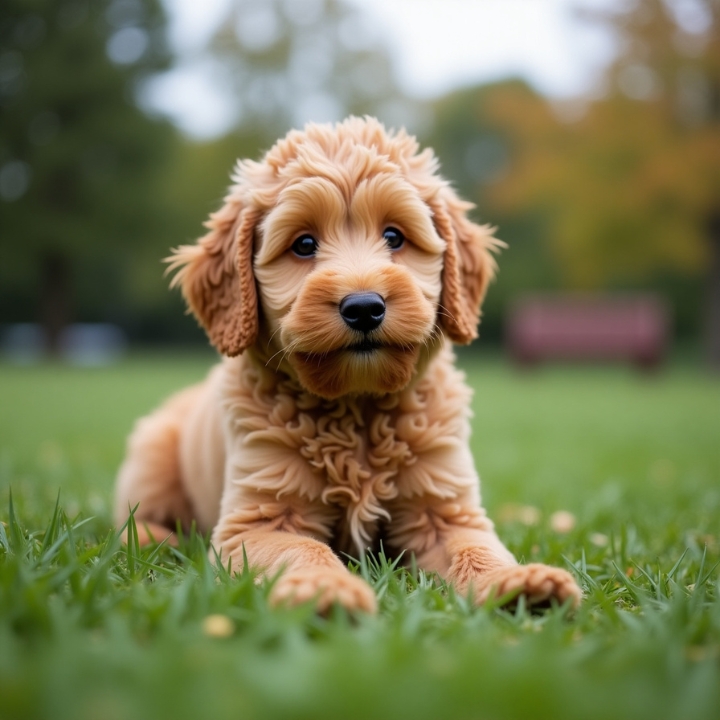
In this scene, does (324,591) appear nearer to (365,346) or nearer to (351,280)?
(365,346)

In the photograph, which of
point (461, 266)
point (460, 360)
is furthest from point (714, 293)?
point (461, 266)

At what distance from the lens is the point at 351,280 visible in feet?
8.70

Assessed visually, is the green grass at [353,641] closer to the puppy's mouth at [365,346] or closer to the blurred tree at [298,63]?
the puppy's mouth at [365,346]

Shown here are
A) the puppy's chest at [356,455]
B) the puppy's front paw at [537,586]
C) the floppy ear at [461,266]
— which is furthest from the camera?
the floppy ear at [461,266]

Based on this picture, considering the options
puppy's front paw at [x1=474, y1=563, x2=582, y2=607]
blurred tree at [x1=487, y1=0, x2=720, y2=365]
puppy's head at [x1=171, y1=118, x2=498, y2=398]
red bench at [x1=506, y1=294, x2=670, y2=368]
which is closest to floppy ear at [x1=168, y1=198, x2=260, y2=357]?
puppy's head at [x1=171, y1=118, x2=498, y2=398]

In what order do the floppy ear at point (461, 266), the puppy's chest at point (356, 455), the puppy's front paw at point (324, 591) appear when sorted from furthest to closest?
the floppy ear at point (461, 266) → the puppy's chest at point (356, 455) → the puppy's front paw at point (324, 591)

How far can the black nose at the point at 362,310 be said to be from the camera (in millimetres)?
2609

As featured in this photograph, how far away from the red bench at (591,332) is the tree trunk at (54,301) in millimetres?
17915

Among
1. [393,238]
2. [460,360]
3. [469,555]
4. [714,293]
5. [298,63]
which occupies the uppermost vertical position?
[298,63]

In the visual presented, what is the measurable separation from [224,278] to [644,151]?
78.6ft

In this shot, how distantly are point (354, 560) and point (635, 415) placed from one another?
29.8 ft

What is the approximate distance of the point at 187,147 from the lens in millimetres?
37344

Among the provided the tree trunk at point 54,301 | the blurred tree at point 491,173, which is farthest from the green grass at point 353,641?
the blurred tree at point 491,173

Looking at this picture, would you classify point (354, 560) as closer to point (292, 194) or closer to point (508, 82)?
point (292, 194)
